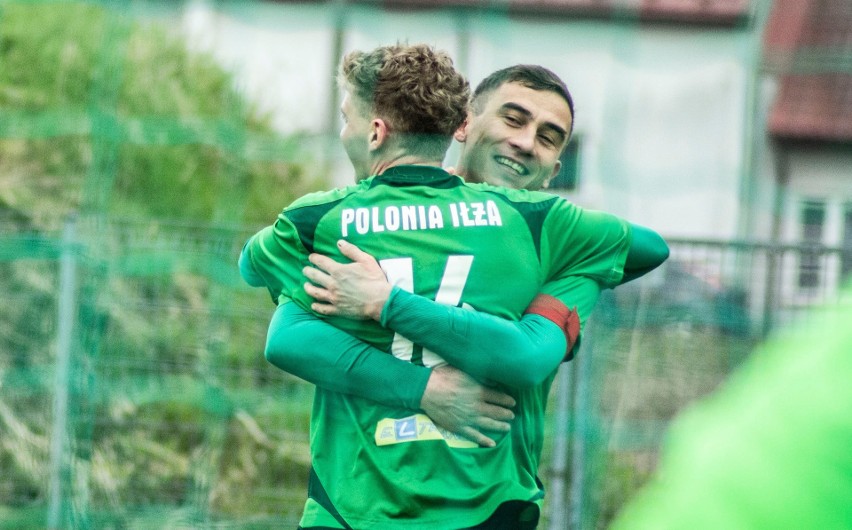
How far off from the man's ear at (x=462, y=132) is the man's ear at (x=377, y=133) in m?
0.15

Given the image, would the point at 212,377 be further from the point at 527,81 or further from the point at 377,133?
the point at 377,133

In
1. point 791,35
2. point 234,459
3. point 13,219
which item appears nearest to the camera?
point 234,459

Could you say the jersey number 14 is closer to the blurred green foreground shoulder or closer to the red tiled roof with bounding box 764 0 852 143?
the blurred green foreground shoulder

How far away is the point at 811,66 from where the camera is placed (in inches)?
476

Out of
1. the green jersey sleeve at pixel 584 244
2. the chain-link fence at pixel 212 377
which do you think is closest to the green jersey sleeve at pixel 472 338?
the green jersey sleeve at pixel 584 244

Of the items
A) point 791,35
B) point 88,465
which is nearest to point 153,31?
point 88,465

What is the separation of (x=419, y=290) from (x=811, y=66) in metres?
10.9

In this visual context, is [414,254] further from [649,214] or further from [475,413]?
[649,214]

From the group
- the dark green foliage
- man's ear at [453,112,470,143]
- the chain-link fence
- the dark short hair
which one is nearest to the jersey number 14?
man's ear at [453,112,470,143]

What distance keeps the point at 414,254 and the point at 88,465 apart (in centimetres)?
367

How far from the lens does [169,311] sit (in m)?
5.43

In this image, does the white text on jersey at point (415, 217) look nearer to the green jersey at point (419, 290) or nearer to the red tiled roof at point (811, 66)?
the green jersey at point (419, 290)

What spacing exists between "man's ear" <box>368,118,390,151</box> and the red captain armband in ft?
1.36

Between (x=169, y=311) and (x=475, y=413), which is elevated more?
(x=475, y=413)
